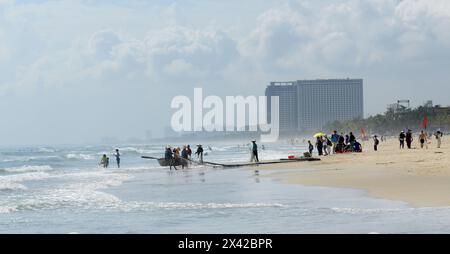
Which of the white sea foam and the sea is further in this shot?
the white sea foam

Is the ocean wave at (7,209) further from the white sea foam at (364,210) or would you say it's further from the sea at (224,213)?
the white sea foam at (364,210)

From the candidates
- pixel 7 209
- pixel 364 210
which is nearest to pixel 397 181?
pixel 364 210

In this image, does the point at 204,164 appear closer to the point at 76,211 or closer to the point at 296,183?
the point at 296,183

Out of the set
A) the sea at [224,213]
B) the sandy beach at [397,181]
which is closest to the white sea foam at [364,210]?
the sea at [224,213]

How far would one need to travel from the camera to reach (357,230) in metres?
9.49

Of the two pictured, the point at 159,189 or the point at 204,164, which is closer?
the point at 159,189

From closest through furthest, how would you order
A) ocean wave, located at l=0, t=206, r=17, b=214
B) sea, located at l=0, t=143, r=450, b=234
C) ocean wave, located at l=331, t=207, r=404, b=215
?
sea, located at l=0, t=143, r=450, b=234, ocean wave, located at l=331, t=207, r=404, b=215, ocean wave, located at l=0, t=206, r=17, b=214

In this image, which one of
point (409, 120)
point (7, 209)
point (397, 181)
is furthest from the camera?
point (409, 120)

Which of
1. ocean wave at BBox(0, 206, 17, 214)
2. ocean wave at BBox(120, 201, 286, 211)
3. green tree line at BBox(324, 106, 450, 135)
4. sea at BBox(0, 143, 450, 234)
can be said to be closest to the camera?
sea at BBox(0, 143, 450, 234)

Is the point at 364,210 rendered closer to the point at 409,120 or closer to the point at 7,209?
the point at 7,209

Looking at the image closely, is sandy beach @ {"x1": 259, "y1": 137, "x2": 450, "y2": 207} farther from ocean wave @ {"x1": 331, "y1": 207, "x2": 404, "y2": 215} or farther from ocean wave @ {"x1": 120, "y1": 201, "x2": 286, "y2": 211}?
ocean wave @ {"x1": 120, "y1": 201, "x2": 286, "y2": 211}

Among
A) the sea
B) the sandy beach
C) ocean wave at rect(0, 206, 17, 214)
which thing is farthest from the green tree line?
ocean wave at rect(0, 206, 17, 214)
